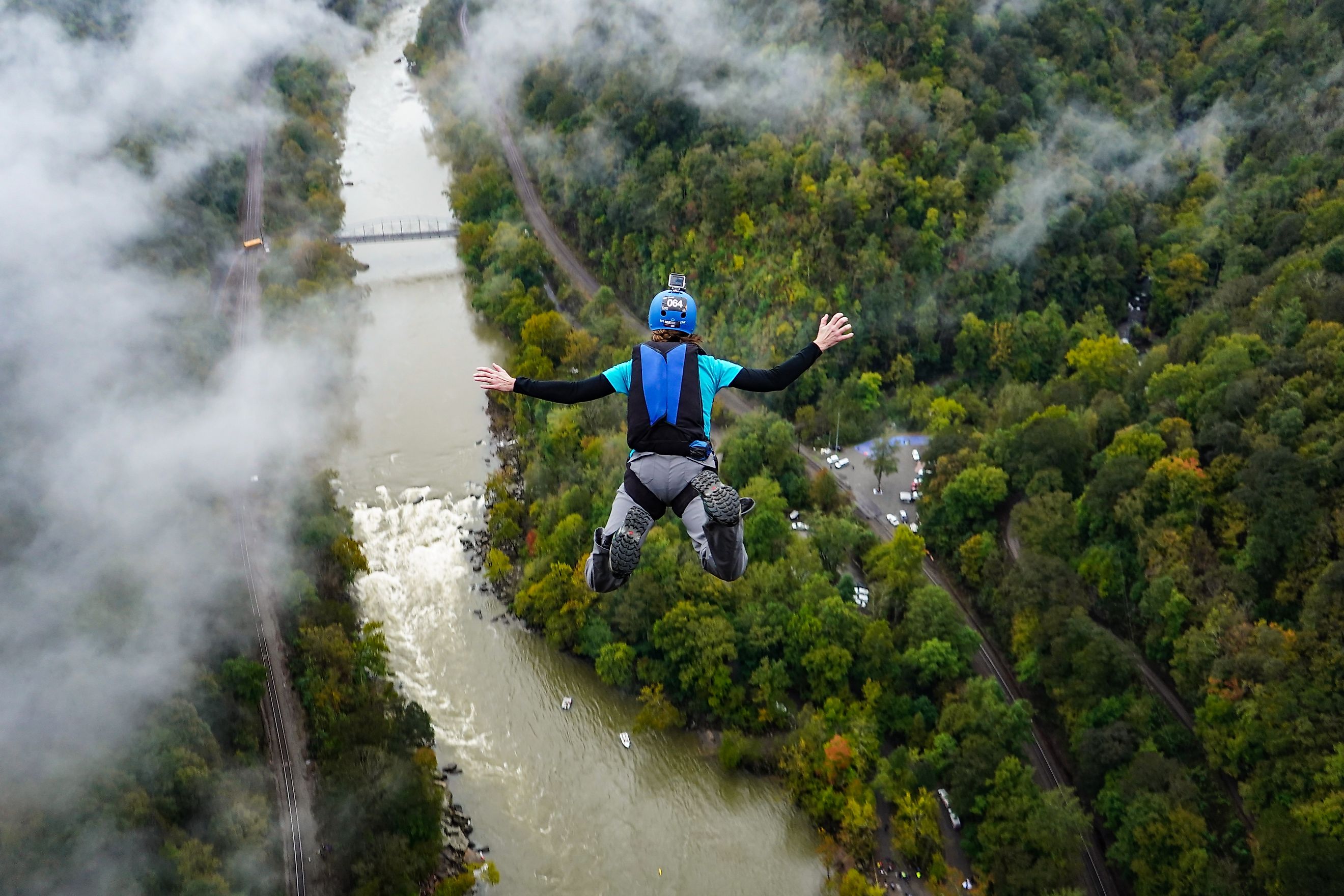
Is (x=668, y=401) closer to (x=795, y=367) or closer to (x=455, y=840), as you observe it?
(x=795, y=367)

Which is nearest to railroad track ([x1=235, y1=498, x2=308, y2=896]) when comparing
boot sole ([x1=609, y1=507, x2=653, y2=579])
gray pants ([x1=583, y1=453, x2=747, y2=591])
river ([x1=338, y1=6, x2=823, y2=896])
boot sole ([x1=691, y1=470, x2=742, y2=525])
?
river ([x1=338, y1=6, x2=823, y2=896])

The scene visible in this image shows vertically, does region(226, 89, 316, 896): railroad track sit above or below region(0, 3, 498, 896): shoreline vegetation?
below

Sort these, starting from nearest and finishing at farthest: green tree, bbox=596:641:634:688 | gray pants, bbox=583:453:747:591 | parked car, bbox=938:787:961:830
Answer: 1. gray pants, bbox=583:453:747:591
2. parked car, bbox=938:787:961:830
3. green tree, bbox=596:641:634:688

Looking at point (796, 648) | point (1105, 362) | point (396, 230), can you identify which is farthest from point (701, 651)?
point (396, 230)

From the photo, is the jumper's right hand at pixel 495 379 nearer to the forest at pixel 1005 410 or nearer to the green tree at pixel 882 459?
the forest at pixel 1005 410

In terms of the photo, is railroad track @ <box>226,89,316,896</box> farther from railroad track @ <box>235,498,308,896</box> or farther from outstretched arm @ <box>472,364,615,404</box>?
outstretched arm @ <box>472,364,615,404</box>

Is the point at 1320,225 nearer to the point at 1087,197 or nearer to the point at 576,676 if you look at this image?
the point at 1087,197
